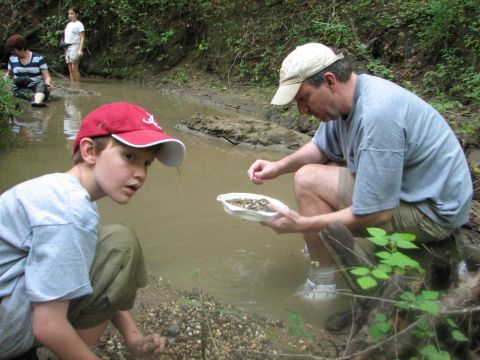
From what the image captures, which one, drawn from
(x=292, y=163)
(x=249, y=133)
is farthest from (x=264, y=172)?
(x=249, y=133)

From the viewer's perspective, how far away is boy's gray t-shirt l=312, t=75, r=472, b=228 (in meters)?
2.31

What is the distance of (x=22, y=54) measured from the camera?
8.25 metres

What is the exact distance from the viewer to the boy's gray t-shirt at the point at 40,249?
1.52 metres

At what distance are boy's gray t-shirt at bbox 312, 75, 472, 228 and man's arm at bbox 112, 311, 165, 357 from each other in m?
1.03

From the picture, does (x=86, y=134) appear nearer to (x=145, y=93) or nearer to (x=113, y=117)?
(x=113, y=117)

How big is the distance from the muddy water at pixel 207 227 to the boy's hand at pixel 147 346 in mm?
309

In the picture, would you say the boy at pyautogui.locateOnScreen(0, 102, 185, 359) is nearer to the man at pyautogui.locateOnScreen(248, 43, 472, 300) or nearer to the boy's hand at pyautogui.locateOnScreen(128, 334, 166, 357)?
the boy's hand at pyautogui.locateOnScreen(128, 334, 166, 357)

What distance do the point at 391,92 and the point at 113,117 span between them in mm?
1294

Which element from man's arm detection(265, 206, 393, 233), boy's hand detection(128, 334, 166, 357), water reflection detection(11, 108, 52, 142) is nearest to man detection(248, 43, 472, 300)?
man's arm detection(265, 206, 393, 233)

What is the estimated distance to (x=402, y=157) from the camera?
7.65ft

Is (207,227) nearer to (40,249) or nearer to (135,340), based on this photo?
(135,340)

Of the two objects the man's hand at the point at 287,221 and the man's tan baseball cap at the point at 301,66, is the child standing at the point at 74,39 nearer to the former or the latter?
the man's tan baseball cap at the point at 301,66

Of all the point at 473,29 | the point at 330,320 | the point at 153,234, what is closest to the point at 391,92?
the point at 330,320

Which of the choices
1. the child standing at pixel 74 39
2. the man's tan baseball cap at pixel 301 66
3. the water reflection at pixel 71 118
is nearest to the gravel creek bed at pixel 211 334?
the man's tan baseball cap at pixel 301 66
